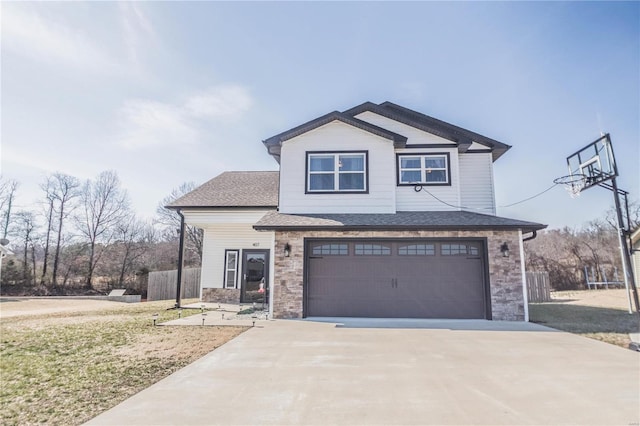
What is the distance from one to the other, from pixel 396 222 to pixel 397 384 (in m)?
6.20

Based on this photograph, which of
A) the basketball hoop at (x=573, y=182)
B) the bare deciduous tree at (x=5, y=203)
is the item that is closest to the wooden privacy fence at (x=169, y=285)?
the bare deciduous tree at (x=5, y=203)

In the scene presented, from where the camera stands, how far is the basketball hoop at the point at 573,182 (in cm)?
1210

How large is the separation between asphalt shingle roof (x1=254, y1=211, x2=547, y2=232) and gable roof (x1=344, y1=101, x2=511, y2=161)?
266 centimetres

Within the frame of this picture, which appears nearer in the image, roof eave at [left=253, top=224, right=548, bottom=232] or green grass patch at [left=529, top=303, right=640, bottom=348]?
green grass patch at [left=529, top=303, right=640, bottom=348]

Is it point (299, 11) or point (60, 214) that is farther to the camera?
point (60, 214)

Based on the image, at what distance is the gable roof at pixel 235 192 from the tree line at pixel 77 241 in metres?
10.9

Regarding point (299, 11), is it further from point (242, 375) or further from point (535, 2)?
point (242, 375)

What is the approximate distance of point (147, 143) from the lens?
16422mm

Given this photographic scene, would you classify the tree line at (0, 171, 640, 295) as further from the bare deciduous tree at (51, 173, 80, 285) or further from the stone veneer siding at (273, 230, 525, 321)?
the stone veneer siding at (273, 230, 525, 321)

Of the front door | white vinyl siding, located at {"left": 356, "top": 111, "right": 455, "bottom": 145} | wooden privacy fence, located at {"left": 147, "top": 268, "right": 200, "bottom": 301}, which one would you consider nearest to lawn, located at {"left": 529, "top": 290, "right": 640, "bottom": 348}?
white vinyl siding, located at {"left": 356, "top": 111, "right": 455, "bottom": 145}

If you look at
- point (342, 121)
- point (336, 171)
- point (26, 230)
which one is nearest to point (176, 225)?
point (26, 230)

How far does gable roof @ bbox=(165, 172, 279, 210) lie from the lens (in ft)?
45.5

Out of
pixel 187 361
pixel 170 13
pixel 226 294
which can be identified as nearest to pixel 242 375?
pixel 187 361

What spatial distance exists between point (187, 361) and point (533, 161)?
62.3 ft
